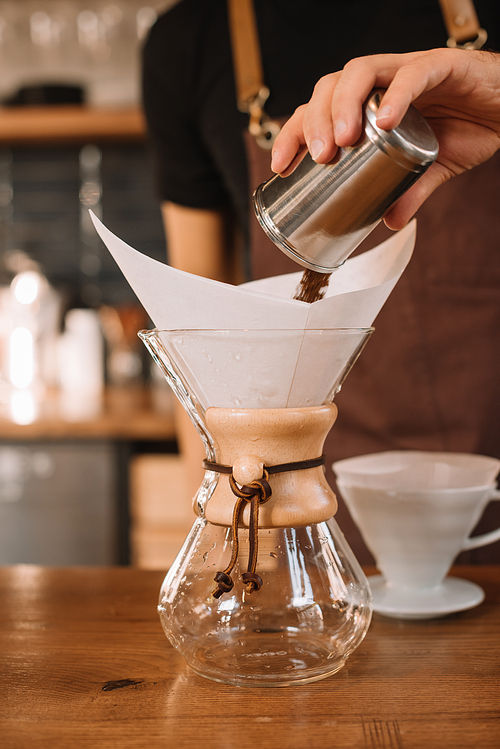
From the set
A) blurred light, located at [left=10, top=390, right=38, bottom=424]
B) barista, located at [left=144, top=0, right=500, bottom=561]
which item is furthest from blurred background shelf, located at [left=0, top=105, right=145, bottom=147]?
barista, located at [left=144, top=0, right=500, bottom=561]

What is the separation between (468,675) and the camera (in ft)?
1.34

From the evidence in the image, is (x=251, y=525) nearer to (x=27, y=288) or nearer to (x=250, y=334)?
(x=250, y=334)

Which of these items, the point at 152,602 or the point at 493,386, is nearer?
the point at 152,602

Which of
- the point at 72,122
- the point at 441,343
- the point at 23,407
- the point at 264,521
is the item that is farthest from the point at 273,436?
the point at 72,122

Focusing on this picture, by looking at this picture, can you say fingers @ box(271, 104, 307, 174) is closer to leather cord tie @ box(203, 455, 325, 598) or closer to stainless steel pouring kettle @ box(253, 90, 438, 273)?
stainless steel pouring kettle @ box(253, 90, 438, 273)

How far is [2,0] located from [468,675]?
7.62 ft

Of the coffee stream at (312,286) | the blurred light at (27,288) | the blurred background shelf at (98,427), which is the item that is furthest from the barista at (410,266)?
the blurred light at (27,288)

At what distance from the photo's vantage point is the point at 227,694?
0.39 m

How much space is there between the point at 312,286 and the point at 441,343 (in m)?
0.48

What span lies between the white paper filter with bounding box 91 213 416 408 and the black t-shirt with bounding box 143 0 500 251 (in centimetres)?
55

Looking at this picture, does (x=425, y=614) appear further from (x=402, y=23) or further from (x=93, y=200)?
(x=93, y=200)

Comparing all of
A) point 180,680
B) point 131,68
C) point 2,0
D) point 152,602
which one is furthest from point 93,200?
point 180,680

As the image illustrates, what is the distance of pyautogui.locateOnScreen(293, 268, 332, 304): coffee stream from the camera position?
476 mm

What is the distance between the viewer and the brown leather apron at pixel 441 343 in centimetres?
90
